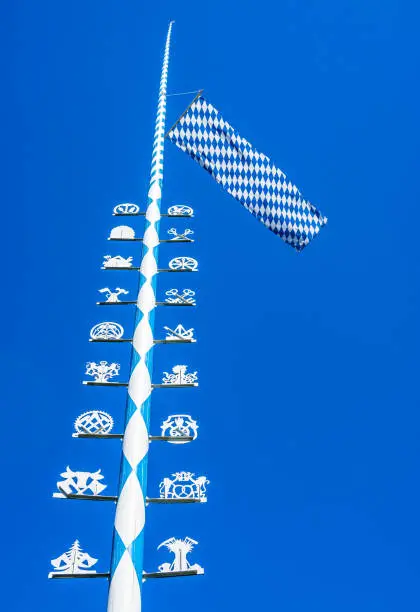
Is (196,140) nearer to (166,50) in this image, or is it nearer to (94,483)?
(166,50)

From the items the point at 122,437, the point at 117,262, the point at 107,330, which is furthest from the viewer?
the point at 117,262

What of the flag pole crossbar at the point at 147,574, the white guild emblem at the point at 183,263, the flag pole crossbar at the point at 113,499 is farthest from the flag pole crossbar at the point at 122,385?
the white guild emblem at the point at 183,263

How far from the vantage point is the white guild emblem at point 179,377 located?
7578mm

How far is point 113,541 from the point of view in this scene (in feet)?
19.1

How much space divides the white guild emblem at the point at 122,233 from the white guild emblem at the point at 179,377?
321 cm

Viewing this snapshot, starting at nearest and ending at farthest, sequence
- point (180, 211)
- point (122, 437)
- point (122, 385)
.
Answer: point (122, 437), point (122, 385), point (180, 211)

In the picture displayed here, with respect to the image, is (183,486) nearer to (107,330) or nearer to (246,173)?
(107,330)

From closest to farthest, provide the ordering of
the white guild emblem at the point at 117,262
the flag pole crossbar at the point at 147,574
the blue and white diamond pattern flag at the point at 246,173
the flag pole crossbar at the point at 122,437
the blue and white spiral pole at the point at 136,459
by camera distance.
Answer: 1. the blue and white spiral pole at the point at 136,459
2. the flag pole crossbar at the point at 147,574
3. the flag pole crossbar at the point at 122,437
4. the white guild emblem at the point at 117,262
5. the blue and white diamond pattern flag at the point at 246,173

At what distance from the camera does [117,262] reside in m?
9.35

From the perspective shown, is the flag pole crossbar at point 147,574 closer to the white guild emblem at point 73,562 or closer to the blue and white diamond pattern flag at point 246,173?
the white guild emblem at point 73,562

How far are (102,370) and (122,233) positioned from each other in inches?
127

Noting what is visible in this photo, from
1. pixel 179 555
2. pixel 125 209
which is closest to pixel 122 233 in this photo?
pixel 125 209

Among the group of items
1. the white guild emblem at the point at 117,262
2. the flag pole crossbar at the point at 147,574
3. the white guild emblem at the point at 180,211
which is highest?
the white guild emblem at the point at 180,211

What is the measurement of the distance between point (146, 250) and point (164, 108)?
18.4 ft
